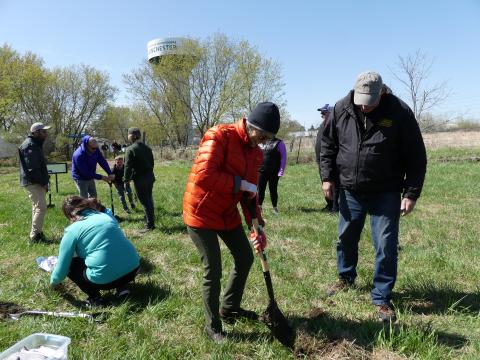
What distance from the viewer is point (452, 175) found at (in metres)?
14.1

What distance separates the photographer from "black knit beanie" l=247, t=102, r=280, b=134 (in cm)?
300

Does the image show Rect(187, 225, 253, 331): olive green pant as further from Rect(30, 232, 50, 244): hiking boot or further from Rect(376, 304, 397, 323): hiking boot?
Rect(30, 232, 50, 244): hiking boot

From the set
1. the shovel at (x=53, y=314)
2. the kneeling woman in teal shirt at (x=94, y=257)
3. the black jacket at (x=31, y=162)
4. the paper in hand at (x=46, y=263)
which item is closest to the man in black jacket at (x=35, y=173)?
the black jacket at (x=31, y=162)

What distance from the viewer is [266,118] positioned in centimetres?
300

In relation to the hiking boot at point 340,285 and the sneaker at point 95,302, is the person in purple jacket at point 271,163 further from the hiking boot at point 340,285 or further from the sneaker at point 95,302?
the sneaker at point 95,302

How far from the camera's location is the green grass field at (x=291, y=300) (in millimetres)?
3096

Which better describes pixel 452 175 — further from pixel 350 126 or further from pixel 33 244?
pixel 33 244

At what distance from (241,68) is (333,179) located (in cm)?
3160

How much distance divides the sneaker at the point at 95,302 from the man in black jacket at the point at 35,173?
9.49 ft

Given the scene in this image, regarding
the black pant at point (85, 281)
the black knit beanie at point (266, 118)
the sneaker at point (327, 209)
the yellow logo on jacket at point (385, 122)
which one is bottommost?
the sneaker at point (327, 209)

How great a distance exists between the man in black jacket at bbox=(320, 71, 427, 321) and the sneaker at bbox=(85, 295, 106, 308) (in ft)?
8.98

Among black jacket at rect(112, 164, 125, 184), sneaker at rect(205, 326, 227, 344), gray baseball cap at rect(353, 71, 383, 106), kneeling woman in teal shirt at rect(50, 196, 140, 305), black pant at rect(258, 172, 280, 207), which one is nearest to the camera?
sneaker at rect(205, 326, 227, 344)

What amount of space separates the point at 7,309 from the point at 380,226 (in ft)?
12.4

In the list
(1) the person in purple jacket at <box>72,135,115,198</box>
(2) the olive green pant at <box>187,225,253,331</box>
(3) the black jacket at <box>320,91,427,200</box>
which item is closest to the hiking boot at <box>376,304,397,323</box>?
(3) the black jacket at <box>320,91,427,200</box>
